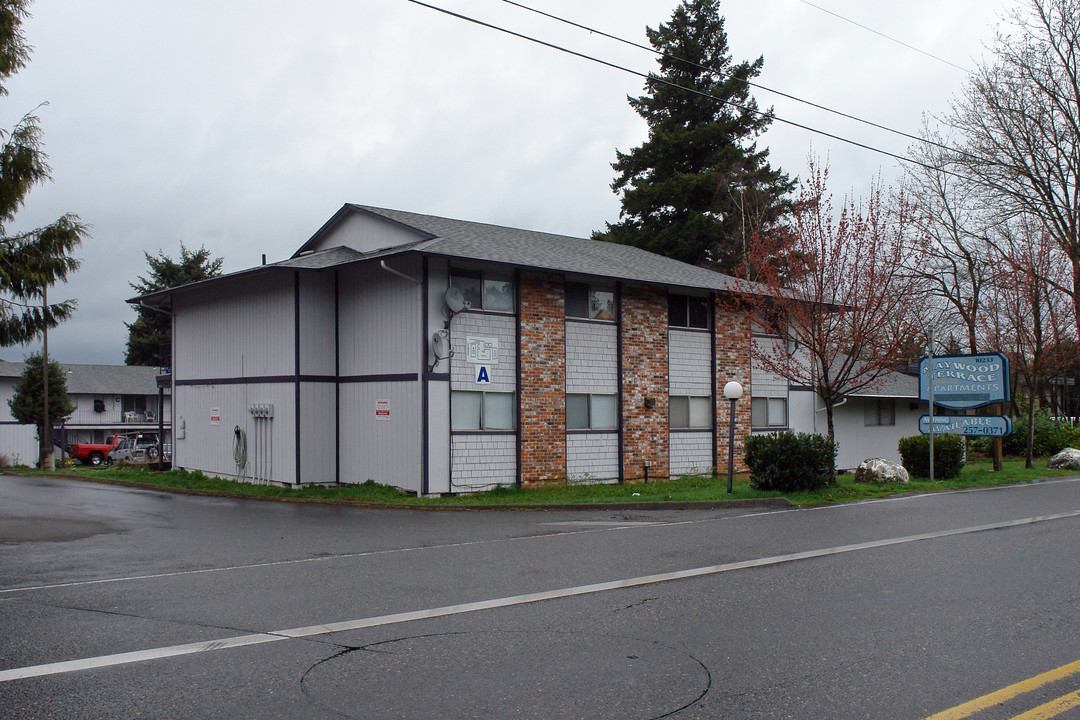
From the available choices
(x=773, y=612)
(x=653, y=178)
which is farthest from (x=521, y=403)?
(x=653, y=178)

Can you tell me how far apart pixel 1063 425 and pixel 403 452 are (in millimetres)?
29043

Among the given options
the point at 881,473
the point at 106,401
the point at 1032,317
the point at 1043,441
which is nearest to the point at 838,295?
the point at 881,473

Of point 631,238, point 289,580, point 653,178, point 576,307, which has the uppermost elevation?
point 653,178

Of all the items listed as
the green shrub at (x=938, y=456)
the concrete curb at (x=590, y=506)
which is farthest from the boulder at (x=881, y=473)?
the concrete curb at (x=590, y=506)

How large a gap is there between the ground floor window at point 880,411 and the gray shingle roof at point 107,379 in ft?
143

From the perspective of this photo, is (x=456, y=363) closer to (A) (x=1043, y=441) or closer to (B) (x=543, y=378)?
(B) (x=543, y=378)

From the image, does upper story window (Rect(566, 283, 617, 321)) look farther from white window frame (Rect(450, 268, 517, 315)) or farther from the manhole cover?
the manhole cover

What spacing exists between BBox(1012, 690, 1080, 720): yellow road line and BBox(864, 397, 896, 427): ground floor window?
27.2 metres

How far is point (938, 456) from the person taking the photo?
22.6 m

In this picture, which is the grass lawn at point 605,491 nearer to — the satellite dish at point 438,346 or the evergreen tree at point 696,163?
the satellite dish at point 438,346

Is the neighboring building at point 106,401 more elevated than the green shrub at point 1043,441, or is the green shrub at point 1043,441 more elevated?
the neighboring building at point 106,401

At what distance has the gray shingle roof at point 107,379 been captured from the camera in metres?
57.6

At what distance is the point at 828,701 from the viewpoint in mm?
5031

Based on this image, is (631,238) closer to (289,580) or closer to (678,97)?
(678,97)
